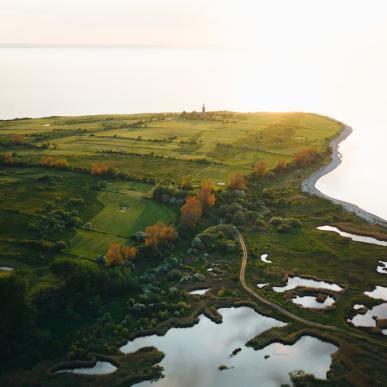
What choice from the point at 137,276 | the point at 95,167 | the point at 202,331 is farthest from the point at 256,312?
the point at 95,167

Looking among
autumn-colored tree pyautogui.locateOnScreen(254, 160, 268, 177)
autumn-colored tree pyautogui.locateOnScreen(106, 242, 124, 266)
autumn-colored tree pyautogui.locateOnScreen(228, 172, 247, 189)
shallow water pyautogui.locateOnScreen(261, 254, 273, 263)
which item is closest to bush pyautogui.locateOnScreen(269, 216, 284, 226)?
shallow water pyautogui.locateOnScreen(261, 254, 273, 263)

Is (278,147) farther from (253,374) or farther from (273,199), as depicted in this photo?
(253,374)

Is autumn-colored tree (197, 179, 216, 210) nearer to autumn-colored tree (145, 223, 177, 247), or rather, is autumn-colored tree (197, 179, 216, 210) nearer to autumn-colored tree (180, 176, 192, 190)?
autumn-colored tree (180, 176, 192, 190)

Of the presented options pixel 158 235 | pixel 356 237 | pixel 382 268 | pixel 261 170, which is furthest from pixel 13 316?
pixel 261 170

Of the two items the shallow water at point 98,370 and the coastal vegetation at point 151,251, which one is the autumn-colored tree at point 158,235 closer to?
the coastal vegetation at point 151,251

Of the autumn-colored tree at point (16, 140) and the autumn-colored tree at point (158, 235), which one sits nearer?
the autumn-colored tree at point (158, 235)

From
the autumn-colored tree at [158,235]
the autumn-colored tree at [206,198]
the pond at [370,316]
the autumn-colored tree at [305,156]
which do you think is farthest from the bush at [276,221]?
the autumn-colored tree at [305,156]
